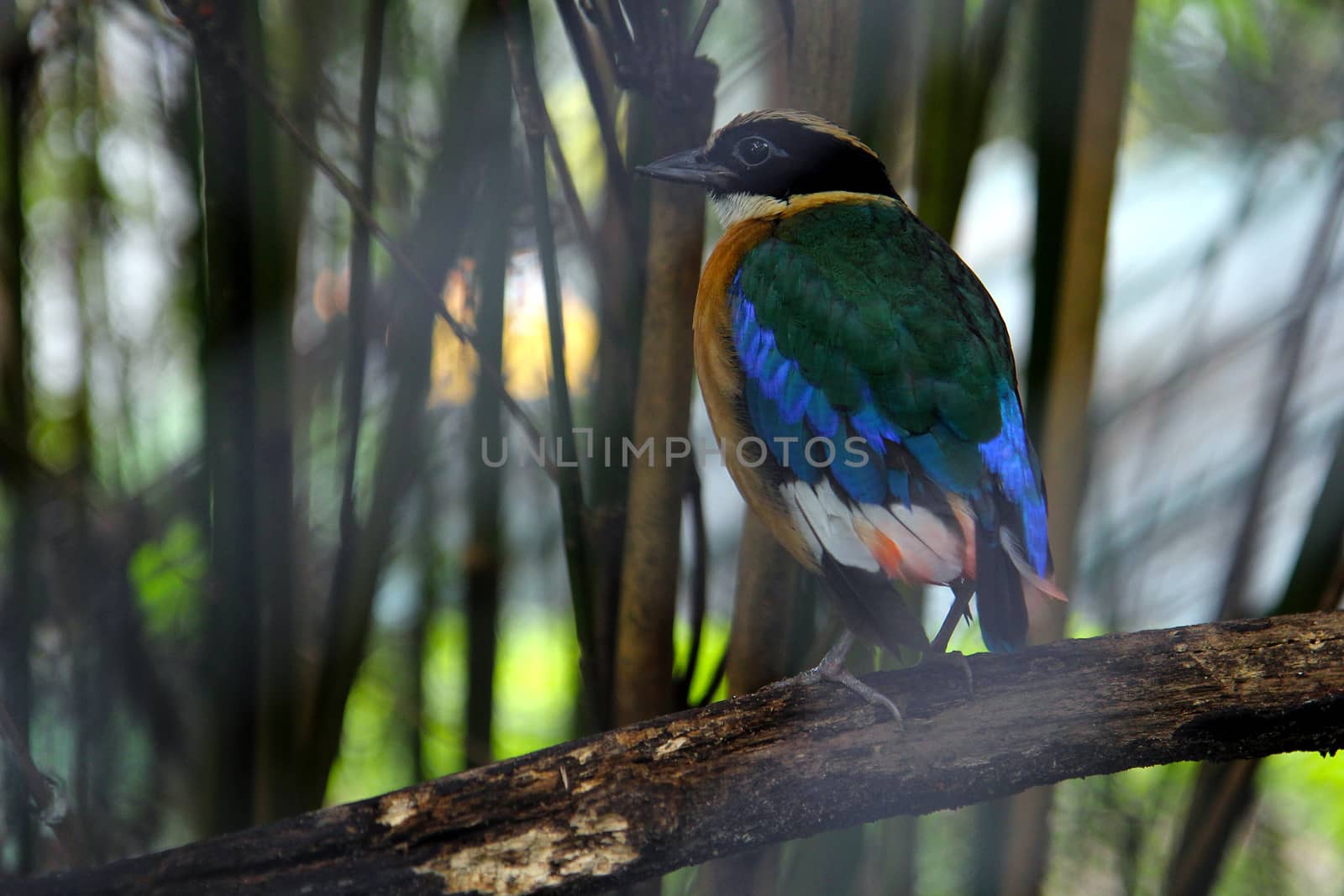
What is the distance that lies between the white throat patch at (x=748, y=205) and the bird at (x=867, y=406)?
0.11m

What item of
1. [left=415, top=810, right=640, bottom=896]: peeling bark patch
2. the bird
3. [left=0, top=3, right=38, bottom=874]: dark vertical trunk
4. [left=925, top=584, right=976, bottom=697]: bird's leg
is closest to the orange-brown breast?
the bird

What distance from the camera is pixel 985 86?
1408 millimetres

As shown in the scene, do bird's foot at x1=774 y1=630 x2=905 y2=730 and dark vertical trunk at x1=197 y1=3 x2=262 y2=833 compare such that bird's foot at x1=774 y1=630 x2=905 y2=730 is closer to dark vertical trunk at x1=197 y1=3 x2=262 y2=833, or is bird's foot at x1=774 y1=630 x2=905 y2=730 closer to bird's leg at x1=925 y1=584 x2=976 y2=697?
bird's leg at x1=925 y1=584 x2=976 y2=697

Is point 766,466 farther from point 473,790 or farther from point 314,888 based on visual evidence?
point 314,888

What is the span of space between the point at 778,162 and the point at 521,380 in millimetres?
1185

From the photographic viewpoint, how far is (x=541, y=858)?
3.41 ft

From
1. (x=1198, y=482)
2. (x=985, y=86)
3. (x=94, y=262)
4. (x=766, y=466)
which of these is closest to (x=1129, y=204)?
(x=1198, y=482)

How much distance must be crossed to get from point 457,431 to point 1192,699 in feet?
5.22

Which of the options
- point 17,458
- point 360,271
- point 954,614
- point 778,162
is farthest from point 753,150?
point 17,458

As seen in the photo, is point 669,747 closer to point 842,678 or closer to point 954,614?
point 842,678

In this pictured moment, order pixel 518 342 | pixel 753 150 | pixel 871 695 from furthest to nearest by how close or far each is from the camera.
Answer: pixel 518 342, pixel 753 150, pixel 871 695

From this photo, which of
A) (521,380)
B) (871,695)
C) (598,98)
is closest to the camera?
(871,695)

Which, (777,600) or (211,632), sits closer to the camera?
(777,600)

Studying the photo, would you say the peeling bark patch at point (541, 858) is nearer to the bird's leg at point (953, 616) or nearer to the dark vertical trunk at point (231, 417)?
the bird's leg at point (953, 616)
